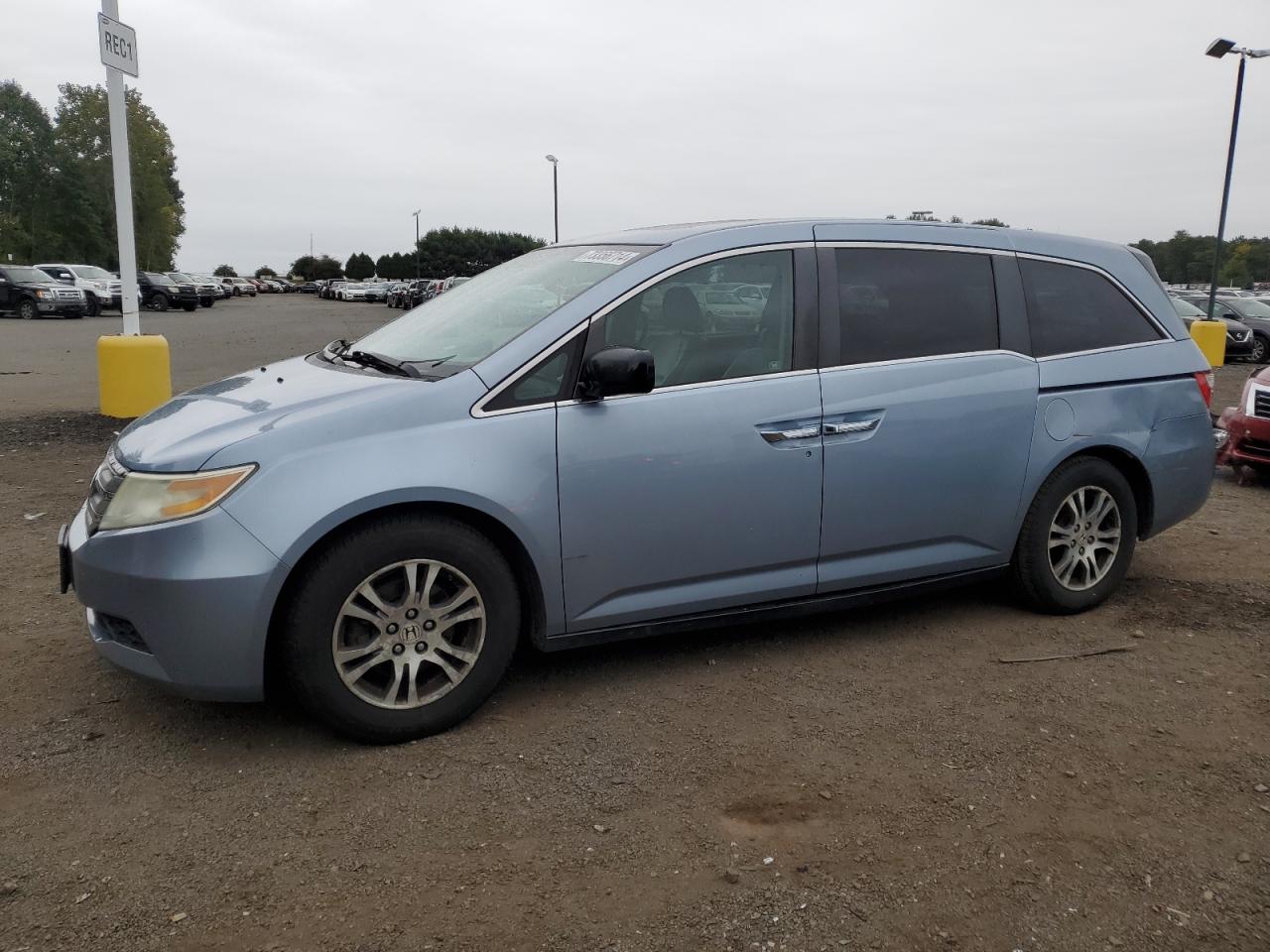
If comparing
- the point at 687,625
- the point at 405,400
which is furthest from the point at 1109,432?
the point at 405,400

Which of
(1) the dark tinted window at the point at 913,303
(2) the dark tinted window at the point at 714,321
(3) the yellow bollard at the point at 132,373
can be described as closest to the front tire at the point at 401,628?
(2) the dark tinted window at the point at 714,321

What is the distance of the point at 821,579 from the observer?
4.23m

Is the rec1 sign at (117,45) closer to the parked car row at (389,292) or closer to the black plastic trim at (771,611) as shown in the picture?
the black plastic trim at (771,611)

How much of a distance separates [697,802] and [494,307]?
2135 mm

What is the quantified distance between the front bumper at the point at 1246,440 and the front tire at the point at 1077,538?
12.4 ft

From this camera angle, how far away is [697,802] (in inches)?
126

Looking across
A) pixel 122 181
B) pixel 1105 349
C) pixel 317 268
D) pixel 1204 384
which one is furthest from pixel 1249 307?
pixel 317 268

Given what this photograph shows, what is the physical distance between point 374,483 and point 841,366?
1.88m

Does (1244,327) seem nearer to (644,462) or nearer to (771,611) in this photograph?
(771,611)

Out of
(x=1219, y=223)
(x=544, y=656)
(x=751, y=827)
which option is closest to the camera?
(x=751, y=827)

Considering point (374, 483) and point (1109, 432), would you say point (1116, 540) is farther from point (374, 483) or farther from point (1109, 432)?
point (374, 483)

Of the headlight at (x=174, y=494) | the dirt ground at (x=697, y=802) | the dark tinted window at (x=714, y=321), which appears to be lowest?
the dirt ground at (x=697, y=802)

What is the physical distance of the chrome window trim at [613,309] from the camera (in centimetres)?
364

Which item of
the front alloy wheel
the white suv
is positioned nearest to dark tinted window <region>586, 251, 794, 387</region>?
the front alloy wheel
